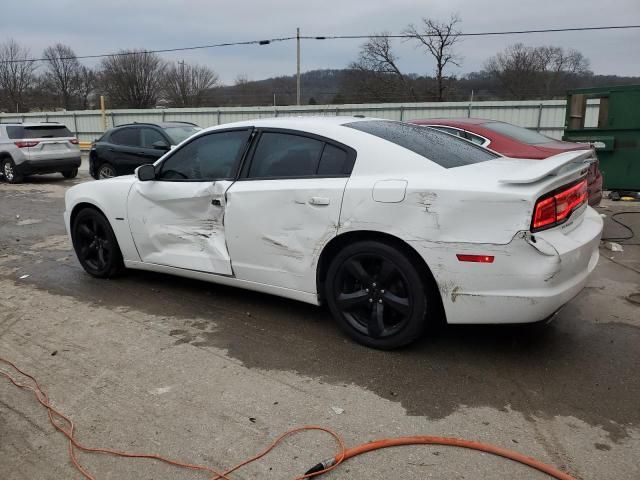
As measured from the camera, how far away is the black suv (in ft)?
36.6

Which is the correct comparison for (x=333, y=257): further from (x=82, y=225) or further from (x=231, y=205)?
(x=82, y=225)

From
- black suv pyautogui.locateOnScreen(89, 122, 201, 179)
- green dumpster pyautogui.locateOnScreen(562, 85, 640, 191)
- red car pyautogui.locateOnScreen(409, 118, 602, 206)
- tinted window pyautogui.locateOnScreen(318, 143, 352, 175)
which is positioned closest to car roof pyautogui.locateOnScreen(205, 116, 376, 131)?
tinted window pyautogui.locateOnScreen(318, 143, 352, 175)

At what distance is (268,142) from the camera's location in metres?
4.10

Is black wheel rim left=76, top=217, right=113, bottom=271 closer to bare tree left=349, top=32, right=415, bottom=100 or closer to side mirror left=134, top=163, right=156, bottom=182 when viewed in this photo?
side mirror left=134, top=163, right=156, bottom=182


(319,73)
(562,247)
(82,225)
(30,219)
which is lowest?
(30,219)

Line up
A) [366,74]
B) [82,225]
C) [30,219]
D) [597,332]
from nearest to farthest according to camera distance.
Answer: [597,332] → [82,225] → [30,219] → [366,74]

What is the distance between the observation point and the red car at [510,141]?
254 inches

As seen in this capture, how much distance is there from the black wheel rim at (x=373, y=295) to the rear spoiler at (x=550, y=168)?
0.90m

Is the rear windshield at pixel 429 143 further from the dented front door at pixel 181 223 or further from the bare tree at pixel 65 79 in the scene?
the bare tree at pixel 65 79

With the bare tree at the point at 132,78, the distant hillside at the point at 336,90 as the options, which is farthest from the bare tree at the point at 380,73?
the bare tree at the point at 132,78

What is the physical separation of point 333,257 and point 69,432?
1.90 m

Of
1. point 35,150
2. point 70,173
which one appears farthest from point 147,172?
point 70,173

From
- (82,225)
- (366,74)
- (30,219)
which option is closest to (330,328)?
(82,225)

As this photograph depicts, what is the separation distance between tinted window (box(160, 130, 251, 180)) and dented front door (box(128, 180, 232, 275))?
93 millimetres
